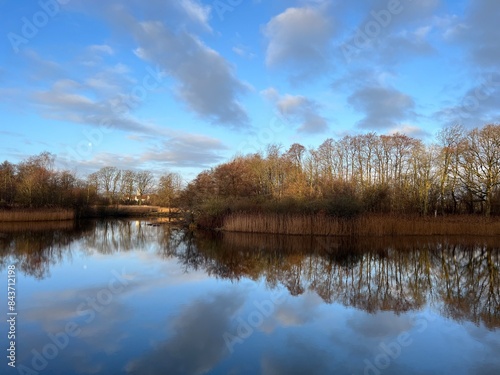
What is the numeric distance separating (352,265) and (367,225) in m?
10.2

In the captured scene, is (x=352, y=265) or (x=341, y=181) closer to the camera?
(x=352, y=265)

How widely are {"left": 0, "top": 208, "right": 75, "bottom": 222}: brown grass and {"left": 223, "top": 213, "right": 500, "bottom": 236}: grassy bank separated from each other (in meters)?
18.5

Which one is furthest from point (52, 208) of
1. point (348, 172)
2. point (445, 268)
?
point (445, 268)

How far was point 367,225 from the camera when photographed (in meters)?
21.7

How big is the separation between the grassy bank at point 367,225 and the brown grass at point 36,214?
18.5m

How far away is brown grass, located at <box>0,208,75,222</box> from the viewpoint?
29.4 meters

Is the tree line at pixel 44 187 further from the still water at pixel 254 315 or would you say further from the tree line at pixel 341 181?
the still water at pixel 254 315

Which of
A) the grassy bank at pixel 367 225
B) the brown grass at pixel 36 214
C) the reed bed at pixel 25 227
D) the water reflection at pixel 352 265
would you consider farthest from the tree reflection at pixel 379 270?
the brown grass at pixel 36 214

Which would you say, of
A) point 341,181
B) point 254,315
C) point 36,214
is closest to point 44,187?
point 36,214

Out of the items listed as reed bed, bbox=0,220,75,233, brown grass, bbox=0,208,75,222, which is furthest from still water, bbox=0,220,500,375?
brown grass, bbox=0,208,75,222

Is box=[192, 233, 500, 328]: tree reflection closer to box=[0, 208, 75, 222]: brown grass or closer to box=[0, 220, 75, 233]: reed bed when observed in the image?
box=[0, 220, 75, 233]: reed bed

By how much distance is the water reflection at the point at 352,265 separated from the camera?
26.4 ft

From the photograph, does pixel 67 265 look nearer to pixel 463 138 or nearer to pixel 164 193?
pixel 463 138

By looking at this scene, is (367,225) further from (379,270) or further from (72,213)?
(72,213)
